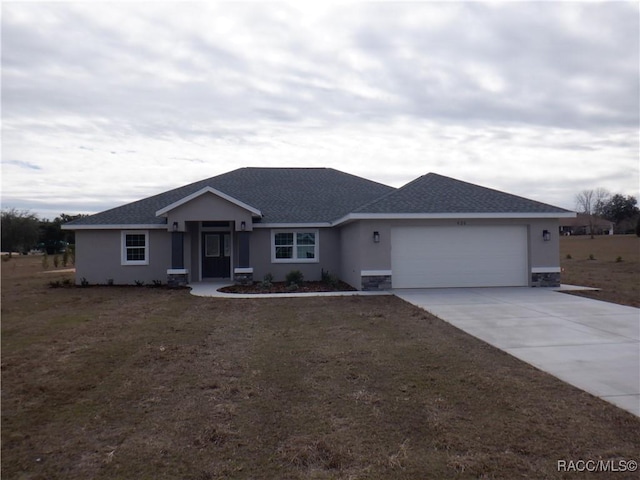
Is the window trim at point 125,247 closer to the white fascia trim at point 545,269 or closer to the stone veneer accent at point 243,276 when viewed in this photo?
the stone veneer accent at point 243,276

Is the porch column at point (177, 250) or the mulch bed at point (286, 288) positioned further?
the porch column at point (177, 250)

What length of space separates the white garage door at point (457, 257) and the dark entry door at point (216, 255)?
738 cm

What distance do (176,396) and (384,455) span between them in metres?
2.77

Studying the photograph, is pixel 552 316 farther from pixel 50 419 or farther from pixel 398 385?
pixel 50 419

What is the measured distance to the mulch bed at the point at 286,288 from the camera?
17.0 meters

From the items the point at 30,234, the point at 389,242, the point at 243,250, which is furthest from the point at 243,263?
the point at 30,234

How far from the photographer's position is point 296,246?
20.1m

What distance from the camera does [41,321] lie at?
1123 cm

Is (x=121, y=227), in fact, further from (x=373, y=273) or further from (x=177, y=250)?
(x=373, y=273)

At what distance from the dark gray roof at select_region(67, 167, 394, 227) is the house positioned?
0.05 m

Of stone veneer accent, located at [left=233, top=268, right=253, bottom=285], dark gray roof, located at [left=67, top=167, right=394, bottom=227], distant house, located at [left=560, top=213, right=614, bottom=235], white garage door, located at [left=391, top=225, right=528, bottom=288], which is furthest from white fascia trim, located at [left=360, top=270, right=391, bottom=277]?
distant house, located at [left=560, top=213, right=614, bottom=235]

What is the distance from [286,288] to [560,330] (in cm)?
972


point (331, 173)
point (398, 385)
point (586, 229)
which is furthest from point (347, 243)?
point (586, 229)

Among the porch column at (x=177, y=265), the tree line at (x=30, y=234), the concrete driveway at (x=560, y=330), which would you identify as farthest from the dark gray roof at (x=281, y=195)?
the tree line at (x=30, y=234)
